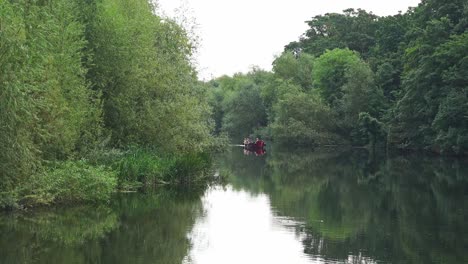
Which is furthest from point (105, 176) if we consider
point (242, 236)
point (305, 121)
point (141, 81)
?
point (305, 121)

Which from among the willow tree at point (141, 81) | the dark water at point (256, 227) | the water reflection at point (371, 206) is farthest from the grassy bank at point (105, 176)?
the water reflection at point (371, 206)

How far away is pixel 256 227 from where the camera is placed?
72.0 feet

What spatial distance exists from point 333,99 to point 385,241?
65418mm

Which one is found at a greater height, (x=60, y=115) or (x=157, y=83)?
(x=157, y=83)

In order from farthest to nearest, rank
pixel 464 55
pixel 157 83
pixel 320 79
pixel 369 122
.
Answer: pixel 320 79, pixel 369 122, pixel 464 55, pixel 157 83

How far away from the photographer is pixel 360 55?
93750 mm

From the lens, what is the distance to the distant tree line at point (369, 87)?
58.3 metres

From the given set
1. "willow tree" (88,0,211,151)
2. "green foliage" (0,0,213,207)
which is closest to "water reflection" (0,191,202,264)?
"green foliage" (0,0,213,207)

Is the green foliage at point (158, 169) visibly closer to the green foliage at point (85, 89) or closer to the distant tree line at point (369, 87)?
the green foliage at point (85, 89)

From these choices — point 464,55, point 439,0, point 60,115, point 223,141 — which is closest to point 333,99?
point 439,0

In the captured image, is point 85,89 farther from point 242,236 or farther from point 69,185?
point 242,236

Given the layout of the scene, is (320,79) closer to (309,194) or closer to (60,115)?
(309,194)

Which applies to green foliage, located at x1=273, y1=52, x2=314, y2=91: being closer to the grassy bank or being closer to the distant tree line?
the distant tree line

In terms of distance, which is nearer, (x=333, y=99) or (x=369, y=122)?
(x=369, y=122)
